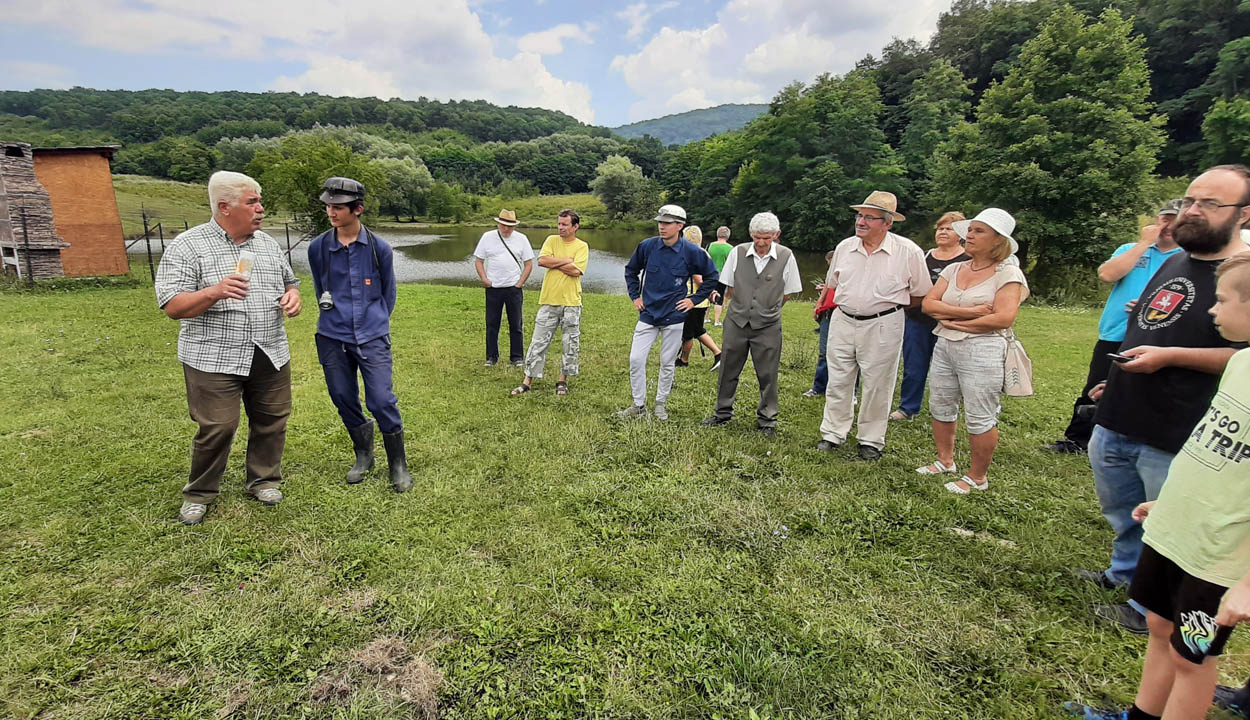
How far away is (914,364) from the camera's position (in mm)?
6480

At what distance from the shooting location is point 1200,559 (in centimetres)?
187

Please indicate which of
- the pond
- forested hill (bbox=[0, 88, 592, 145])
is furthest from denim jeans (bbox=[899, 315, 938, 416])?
forested hill (bbox=[0, 88, 592, 145])

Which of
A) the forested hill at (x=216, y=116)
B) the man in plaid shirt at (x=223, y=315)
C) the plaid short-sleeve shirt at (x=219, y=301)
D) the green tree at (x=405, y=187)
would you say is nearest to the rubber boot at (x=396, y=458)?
the man in plaid shirt at (x=223, y=315)

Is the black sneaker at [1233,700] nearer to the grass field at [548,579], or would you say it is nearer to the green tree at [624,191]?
the grass field at [548,579]

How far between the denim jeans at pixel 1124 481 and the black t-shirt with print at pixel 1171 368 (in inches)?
4.6

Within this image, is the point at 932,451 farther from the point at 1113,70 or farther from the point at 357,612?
the point at 1113,70

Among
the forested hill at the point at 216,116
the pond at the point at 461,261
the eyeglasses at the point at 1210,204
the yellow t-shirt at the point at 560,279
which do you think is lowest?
the pond at the point at 461,261

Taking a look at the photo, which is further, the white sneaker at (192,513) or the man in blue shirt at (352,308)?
the man in blue shirt at (352,308)

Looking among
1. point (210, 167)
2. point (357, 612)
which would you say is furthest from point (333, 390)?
point (210, 167)

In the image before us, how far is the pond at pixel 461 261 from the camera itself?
23.6 m

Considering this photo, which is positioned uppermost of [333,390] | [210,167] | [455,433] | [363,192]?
[210,167]

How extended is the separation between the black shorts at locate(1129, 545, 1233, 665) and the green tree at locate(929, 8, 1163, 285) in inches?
1090

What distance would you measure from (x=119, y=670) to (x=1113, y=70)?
35.3 metres

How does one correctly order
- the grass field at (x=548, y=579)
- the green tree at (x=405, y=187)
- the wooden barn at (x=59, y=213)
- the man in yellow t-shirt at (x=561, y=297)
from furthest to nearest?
the green tree at (x=405, y=187) → the wooden barn at (x=59, y=213) → the man in yellow t-shirt at (x=561, y=297) → the grass field at (x=548, y=579)
